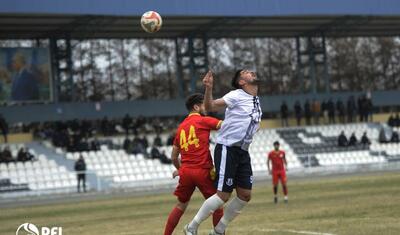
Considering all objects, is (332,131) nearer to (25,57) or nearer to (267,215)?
(25,57)

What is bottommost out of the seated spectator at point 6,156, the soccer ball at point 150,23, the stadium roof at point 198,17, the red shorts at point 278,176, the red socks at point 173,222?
the seated spectator at point 6,156

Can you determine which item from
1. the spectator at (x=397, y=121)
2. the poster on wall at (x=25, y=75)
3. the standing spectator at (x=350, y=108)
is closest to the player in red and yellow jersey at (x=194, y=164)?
the poster on wall at (x=25, y=75)

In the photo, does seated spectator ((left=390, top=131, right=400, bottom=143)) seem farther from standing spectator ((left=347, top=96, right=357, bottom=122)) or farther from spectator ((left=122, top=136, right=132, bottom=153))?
spectator ((left=122, top=136, right=132, bottom=153))

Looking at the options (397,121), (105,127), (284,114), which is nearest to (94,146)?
(105,127)

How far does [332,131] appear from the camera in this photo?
47031mm

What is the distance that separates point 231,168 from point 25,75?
31749 millimetres

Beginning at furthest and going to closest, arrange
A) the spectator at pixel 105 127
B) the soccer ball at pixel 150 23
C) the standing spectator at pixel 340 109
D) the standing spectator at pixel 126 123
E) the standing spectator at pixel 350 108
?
the standing spectator at pixel 350 108 → the standing spectator at pixel 340 109 → the standing spectator at pixel 126 123 → the spectator at pixel 105 127 → the soccer ball at pixel 150 23

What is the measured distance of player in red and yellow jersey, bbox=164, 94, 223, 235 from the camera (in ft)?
34.8

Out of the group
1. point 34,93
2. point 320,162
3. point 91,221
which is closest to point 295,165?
point 320,162

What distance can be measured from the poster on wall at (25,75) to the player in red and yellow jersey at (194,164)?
30.5 meters

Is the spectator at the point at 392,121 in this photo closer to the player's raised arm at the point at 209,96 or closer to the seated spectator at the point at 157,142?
the seated spectator at the point at 157,142

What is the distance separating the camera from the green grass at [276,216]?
12766 mm

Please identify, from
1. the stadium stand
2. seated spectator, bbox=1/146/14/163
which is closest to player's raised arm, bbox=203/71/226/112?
the stadium stand

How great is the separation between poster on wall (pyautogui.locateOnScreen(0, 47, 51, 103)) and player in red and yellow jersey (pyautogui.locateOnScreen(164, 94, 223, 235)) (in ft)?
99.9
